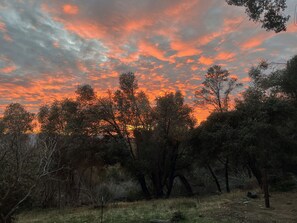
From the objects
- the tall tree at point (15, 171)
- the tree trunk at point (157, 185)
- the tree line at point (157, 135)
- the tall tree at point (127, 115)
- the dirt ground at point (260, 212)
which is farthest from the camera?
the tree trunk at point (157, 185)

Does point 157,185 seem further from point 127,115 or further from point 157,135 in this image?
point 127,115

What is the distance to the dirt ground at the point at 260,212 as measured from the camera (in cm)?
1255

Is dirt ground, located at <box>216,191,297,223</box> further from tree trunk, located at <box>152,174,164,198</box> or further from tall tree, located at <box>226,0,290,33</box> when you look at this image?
tree trunk, located at <box>152,174,164,198</box>

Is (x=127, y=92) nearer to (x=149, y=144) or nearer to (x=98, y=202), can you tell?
(x=149, y=144)

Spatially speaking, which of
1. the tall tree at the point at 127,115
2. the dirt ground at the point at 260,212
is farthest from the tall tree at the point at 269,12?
the tall tree at the point at 127,115

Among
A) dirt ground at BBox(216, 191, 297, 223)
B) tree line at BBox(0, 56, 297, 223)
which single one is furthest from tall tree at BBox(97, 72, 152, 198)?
dirt ground at BBox(216, 191, 297, 223)

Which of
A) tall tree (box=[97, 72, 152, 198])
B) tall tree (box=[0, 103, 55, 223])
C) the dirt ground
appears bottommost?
the dirt ground

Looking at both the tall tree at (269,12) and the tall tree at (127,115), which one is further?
the tall tree at (127,115)

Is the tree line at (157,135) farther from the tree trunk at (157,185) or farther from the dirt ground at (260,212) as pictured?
the dirt ground at (260,212)

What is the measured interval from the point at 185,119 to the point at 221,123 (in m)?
4.21

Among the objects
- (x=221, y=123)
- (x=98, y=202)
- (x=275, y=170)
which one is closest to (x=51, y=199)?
(x=98, y=202)

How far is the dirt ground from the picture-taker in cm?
1255

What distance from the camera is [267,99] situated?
2798 cm

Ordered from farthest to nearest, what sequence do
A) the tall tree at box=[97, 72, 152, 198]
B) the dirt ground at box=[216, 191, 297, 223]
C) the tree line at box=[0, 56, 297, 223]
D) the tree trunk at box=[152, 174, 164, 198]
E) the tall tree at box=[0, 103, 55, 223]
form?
the tree trunk at box=[152, 174, 164, 198], the tall tree at box=[97, 72, 152, 198], the tree line at box=[0, 56, 297, 223], the dirt ground at box=[216, 191, 297, 223], the tall tree at box=[0, 103, 55, 223]
